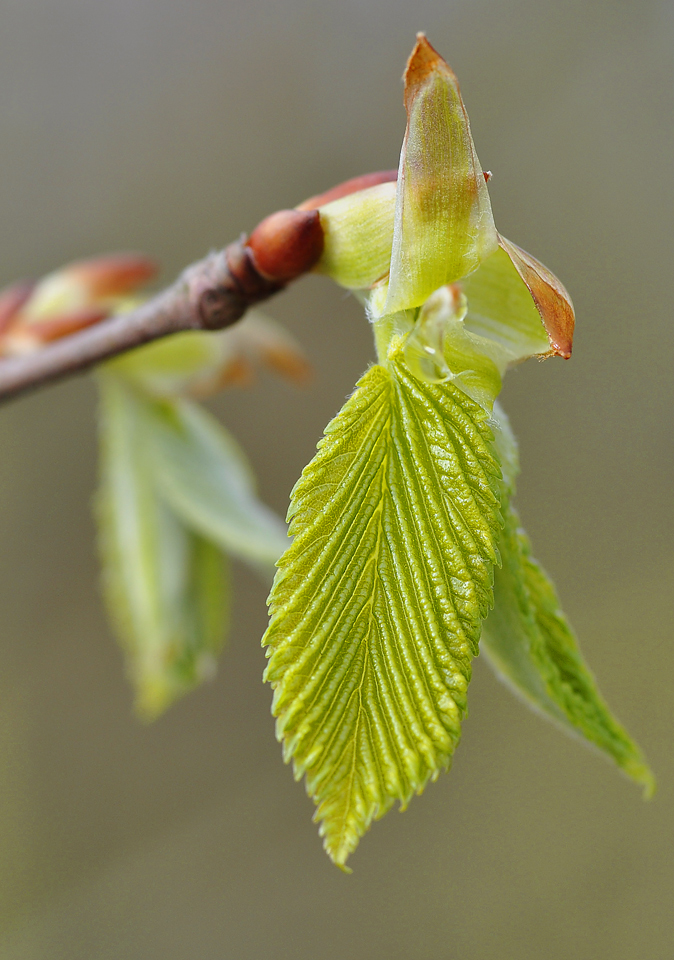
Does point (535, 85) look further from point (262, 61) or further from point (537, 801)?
point (537, 801)

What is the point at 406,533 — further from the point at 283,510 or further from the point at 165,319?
the point at 283,510

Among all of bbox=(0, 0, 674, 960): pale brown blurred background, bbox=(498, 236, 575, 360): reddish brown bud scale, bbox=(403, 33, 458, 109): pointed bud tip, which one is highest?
bbox=(403, 33, 458, 109): pointed bud tip

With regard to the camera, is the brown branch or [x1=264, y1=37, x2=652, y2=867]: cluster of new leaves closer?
[x1=264, y1=37, x2=652, y2=867]: cluster of new leaves

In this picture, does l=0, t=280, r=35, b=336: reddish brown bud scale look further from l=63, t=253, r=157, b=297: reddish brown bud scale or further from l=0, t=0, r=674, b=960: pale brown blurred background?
l=0, t=0, r=674, b=960: pale brown blurred background

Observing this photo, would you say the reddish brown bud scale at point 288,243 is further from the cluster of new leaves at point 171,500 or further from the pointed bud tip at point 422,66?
the cluster of new leaves at point 171,500

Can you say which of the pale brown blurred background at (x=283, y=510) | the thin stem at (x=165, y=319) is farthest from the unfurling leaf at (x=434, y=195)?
the pale brown blurred background at (x=283, y=510)

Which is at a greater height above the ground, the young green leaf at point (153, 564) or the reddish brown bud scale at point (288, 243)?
the reddish brown bud scale at point (288, 243)

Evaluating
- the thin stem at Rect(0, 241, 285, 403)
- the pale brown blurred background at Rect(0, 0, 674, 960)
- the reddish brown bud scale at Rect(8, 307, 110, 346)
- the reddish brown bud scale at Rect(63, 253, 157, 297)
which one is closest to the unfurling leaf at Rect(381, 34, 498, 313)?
the thin stem at Rect(0, 241, 285, 403)
